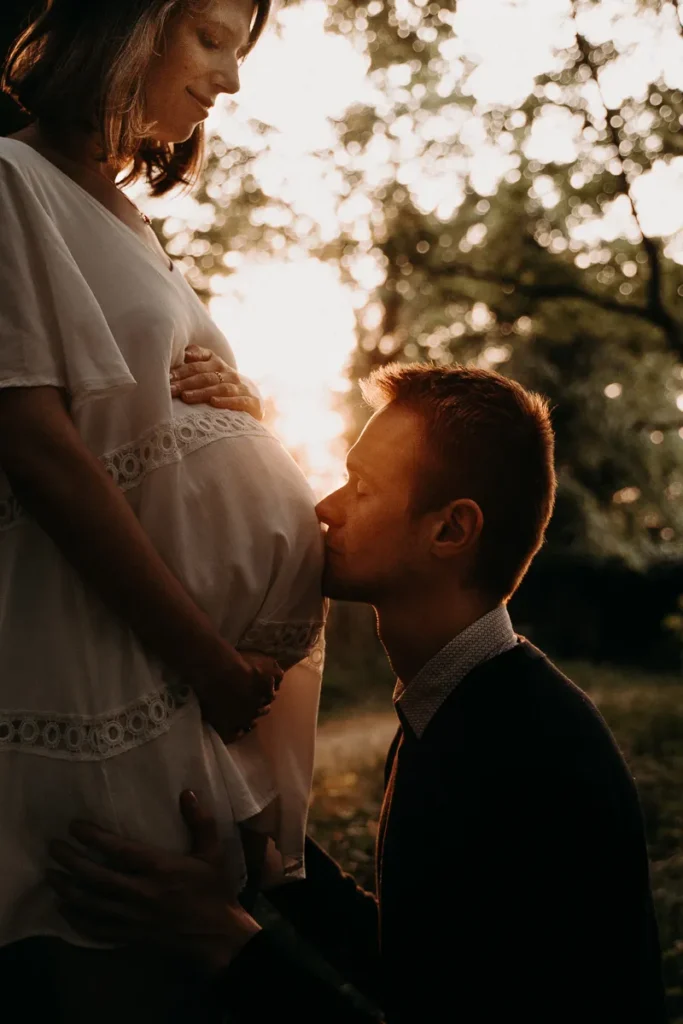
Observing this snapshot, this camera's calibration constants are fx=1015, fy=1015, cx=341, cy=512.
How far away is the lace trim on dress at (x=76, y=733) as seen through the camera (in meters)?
1.73

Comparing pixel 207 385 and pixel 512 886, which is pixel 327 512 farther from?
pixel 512 886

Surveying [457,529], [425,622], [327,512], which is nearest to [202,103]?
[327,512]

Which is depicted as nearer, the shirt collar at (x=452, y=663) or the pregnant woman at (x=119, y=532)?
the pregnant woman at (x=119, y=532)

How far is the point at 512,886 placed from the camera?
183 cm

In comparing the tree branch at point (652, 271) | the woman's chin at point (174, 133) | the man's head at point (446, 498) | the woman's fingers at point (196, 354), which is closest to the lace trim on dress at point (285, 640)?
the man's head at point (446, 498)

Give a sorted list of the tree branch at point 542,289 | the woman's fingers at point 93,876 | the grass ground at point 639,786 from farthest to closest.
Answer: the tree branch at point 542,289, the grass ground at point 639,786, the woman's fingers at point 93,876

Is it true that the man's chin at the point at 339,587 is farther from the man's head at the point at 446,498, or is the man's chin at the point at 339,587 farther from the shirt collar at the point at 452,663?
the shirt collar at the point at 452,663

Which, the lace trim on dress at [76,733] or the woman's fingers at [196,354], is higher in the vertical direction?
the woman's fingers at [196,354]

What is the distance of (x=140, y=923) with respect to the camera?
5.76ft

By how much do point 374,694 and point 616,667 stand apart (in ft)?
29.3

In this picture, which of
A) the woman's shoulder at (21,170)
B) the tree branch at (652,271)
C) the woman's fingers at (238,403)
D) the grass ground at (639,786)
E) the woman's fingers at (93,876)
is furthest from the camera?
the tree branch at (652,271)

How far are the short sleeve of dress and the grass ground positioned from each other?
395 centimetres

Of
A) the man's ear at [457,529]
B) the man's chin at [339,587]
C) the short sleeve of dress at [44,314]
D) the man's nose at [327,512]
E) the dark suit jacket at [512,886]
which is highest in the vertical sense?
the short sleeve of dress at [44,314]

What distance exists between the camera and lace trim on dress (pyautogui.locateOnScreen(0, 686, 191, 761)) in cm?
173
